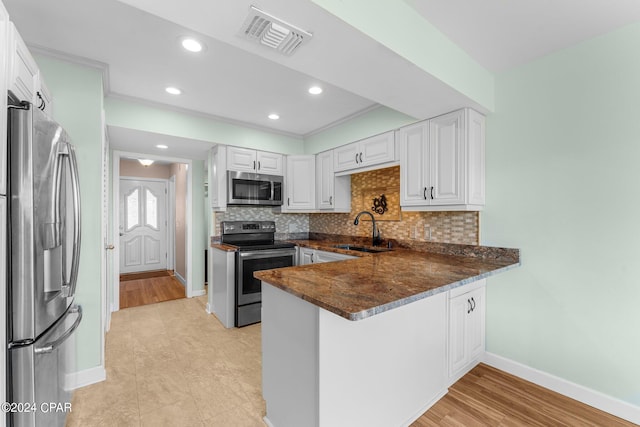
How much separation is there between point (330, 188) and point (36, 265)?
295cm

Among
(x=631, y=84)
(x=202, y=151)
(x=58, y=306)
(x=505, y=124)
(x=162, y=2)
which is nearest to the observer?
(x=162, y=2)

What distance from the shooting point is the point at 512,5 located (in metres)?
1.62

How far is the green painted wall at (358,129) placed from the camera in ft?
9.49

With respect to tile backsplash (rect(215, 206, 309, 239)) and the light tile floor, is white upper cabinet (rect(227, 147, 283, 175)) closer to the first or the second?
tile backsplash (rect(215, 206, 309, 239))

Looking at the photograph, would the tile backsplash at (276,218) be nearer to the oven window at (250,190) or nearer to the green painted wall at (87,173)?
the oven window at (250,190)

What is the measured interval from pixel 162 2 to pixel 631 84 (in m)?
2.71

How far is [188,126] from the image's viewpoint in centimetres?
319

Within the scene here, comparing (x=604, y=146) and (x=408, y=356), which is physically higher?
(x=604, y=146)

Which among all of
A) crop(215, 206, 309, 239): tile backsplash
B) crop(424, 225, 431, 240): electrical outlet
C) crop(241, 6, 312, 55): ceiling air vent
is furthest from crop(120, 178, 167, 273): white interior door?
crop(241, 6, 312, 55): ceiling air vent

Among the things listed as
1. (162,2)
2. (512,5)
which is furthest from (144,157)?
Result: (512,5)

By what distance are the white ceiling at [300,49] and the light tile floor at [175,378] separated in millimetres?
2245

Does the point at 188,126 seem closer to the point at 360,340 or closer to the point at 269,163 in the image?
the point at 269,163

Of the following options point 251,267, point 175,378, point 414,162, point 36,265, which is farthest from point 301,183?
point 36,265

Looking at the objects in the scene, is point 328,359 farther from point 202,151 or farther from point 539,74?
point 202,151
